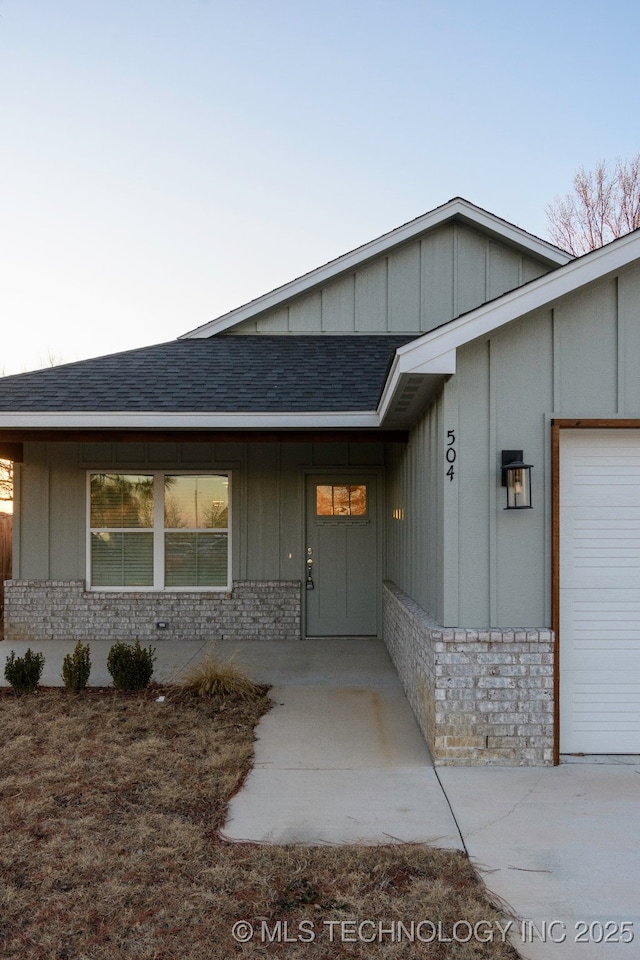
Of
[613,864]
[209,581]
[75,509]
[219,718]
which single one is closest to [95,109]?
[75,509]

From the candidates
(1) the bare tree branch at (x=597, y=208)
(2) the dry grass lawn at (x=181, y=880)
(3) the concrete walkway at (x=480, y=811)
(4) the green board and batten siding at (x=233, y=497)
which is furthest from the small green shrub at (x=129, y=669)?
(1) the bare tree branch at (x=597, y=208)

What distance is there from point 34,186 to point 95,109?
1.79 m

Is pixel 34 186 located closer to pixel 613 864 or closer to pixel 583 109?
pixel 583 109

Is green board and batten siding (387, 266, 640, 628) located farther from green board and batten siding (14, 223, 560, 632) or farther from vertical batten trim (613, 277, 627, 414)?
green board and batten siding (14, 223, 560, 632)

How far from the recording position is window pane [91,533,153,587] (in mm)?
8680

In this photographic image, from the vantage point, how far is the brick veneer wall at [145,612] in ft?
28.0

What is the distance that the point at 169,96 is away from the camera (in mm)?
10023

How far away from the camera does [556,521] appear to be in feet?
14.6

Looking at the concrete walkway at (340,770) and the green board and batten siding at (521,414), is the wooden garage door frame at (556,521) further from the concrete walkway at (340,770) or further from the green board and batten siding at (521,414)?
the concrete walkway at (340,770)

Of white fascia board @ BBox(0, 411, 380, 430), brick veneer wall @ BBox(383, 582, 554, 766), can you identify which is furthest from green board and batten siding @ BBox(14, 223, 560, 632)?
brick veneer wall @ BBox(383, 582, 554, 766)

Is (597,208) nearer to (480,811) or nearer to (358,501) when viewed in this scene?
(358,501)

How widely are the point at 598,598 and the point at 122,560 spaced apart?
625 centimetres

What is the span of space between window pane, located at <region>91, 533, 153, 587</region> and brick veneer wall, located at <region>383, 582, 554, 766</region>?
17.4 feet

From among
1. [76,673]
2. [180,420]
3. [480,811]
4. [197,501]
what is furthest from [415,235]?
[480,811]
